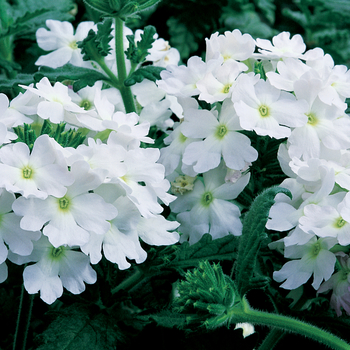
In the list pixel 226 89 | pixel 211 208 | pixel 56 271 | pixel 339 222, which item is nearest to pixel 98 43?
pixel 226 89

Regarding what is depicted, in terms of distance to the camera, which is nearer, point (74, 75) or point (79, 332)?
point (79, 332)

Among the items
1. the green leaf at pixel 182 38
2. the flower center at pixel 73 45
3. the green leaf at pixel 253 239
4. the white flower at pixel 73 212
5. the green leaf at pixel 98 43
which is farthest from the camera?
the green leaf at pixel 182 38

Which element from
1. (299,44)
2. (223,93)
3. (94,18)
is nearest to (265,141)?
(223,93)

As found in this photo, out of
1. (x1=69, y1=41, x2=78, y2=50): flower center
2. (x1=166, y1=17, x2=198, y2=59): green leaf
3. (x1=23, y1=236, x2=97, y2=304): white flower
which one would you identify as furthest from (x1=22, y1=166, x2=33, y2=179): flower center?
(x1=166, y1=17, x2=198, y2=59): green leaf

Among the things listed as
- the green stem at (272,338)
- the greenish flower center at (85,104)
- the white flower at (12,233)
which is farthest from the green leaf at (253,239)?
the greenish flower center at (85,104)

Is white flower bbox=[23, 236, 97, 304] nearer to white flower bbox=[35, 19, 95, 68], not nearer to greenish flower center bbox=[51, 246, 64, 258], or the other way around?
greenish flower center bbox=[51, 246, 64, 258]

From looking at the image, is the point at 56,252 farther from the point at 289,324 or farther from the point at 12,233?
the point at 289,324

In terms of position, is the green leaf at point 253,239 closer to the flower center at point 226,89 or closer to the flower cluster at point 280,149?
the flower cluster at point 280,149
